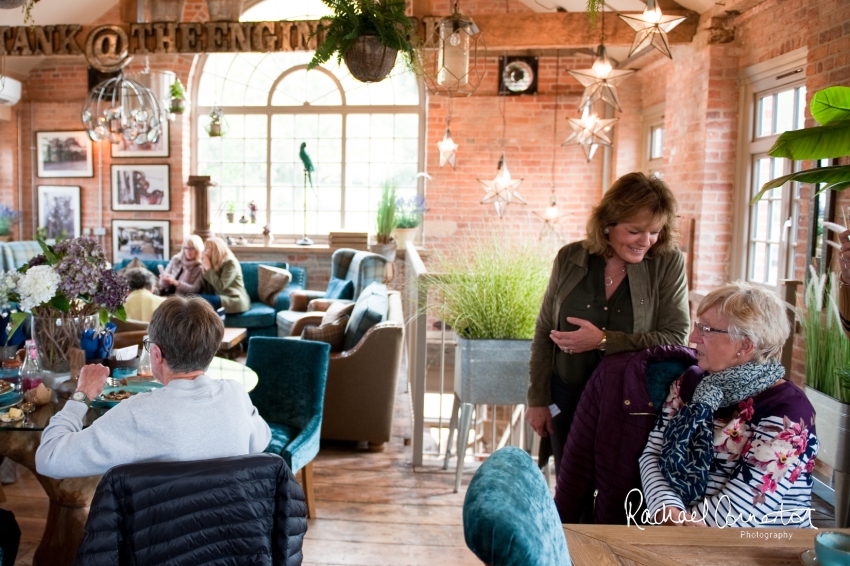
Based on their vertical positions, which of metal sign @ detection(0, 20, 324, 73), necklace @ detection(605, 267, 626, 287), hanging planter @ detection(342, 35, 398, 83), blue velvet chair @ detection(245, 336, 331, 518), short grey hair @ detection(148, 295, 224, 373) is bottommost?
blue velvet chair @ detection(245, 336, 331, 518)

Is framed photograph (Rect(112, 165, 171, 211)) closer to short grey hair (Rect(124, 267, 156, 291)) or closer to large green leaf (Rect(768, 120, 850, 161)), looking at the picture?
short grey hair (Rect(124, 267, 156, 291))

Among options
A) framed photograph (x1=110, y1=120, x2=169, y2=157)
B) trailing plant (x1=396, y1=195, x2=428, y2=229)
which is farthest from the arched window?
trailing plant (x1=396, y1=195, x2=428, y2=229)

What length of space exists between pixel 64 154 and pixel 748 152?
25.3ft

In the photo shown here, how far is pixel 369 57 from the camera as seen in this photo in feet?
10.0

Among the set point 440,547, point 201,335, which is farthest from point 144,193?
point 201,335

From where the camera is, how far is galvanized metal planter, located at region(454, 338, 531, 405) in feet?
11.1

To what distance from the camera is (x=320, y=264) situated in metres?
8.58

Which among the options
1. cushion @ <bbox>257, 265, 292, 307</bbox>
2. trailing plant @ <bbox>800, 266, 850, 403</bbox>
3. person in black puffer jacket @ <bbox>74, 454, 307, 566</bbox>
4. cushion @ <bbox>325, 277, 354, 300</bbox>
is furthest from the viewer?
cushion @ <bbox>257, 265, 292, 307</bbox>

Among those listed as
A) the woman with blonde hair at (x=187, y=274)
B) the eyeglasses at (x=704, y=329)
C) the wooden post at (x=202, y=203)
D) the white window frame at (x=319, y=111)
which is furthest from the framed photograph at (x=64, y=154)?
the eyeglasses at (x=704, y=329)

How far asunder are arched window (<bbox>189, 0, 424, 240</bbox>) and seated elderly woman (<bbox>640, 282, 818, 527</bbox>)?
7151mm

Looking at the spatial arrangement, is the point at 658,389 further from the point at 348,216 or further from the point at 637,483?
the point at 348,216

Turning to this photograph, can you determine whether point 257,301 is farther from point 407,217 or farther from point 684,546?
point 684,546

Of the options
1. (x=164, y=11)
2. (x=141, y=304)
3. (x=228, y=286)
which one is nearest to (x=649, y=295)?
(x=141, y=304)

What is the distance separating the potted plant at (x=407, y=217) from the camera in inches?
324
